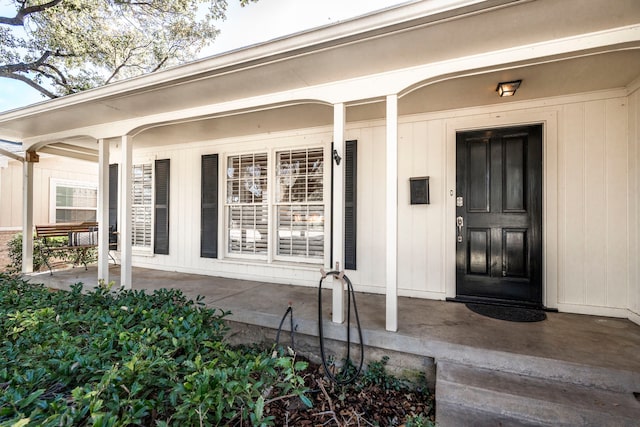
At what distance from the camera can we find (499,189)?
11.0 feet

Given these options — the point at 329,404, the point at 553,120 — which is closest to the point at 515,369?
the point at 329,404

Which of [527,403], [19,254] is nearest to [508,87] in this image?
[527,403]

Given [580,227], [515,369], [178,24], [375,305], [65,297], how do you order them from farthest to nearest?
[178,24], [375,305], [580,227], [65,297], [515,369]

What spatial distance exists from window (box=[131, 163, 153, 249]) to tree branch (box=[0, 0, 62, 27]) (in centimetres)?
541

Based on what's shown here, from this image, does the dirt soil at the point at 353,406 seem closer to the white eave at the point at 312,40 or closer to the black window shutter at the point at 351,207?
the black window shutter at the point at 351,207

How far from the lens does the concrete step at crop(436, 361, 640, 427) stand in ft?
5.75

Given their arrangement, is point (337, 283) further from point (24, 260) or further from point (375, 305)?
point (24, 260)

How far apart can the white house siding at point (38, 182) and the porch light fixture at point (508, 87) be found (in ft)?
30.9

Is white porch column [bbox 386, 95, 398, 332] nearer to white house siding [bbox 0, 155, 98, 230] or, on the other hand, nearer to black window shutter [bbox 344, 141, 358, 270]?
black window shutter [bbox 344, 141, 358, 270]

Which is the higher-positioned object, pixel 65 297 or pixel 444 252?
pixel 444 252

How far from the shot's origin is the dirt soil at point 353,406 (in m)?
2.09

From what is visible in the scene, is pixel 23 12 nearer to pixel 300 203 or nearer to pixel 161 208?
pixel 161 208

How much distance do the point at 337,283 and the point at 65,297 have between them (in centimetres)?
231

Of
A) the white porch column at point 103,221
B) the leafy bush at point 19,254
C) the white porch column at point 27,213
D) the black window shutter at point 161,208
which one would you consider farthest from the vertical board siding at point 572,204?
the leafy bush at point 19,254
